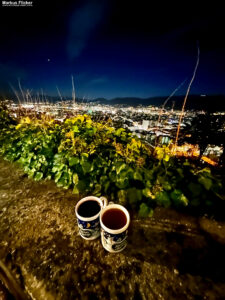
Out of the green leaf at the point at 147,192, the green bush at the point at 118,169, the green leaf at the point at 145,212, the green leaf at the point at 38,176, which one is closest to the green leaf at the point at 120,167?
the green bush at the point at 118,169

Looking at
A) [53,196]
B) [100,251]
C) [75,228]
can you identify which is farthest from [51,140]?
[100,251]

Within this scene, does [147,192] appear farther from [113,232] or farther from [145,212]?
[113,232]

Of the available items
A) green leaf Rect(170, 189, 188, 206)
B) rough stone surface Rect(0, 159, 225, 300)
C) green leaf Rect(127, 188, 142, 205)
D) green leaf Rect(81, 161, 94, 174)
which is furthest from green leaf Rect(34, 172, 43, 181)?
green leaf Rect(170, 189, 188, 206)

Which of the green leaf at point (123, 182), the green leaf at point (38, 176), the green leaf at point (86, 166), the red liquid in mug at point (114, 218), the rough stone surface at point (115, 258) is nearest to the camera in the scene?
the rough stone surface at point (115, 258)

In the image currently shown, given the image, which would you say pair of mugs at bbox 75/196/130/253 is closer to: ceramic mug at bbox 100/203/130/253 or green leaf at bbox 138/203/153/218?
ceramic mug at bbox 100/203/130/253

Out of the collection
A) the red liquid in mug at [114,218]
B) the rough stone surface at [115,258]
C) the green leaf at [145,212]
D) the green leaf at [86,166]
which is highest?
the green leaf at [86,166]

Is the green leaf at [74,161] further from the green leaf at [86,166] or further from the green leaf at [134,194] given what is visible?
the green leaf at [134,194]
